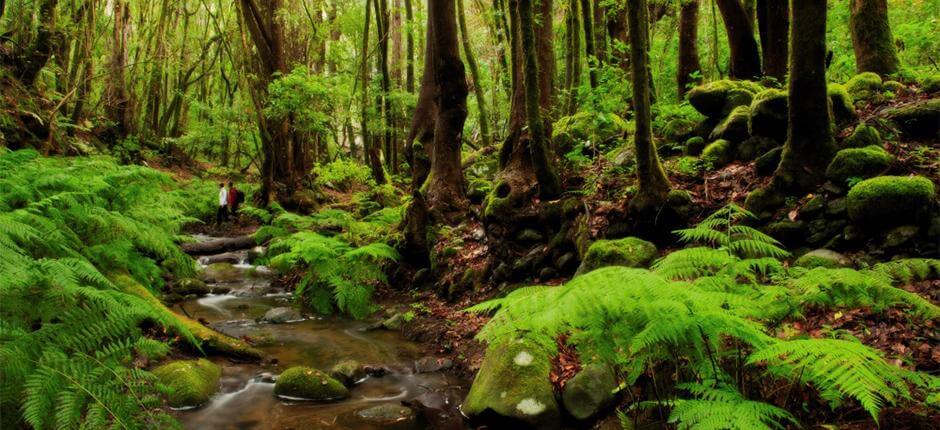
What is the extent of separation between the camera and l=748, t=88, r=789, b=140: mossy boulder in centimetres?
602

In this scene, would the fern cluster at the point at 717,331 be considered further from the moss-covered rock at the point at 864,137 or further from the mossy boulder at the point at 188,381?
the mossy boulder at the point at 188,381

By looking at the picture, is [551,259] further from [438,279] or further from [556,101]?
[556,101]

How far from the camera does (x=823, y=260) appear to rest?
4.21 m

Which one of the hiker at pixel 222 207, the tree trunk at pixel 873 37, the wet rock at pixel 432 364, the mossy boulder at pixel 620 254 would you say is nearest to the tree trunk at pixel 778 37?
the tree trunk at pixel 873 37

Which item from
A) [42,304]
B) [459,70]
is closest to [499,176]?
[459,70]

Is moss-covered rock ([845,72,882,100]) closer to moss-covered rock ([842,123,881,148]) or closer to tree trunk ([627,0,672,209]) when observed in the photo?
moss-covered rock ([842,123,881,148])

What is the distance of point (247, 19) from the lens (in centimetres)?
1388

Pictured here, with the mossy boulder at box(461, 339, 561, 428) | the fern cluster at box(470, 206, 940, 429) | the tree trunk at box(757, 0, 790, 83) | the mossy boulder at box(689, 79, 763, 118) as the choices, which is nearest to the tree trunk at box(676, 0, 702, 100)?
the tree trunk at box(757, 0, 790, 83)

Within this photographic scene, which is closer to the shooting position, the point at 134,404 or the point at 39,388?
the point at 39,388

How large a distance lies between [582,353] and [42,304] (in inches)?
118

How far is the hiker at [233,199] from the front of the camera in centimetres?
1587

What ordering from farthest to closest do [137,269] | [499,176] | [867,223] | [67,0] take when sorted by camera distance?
1. [67,0]
2. [499,176]
3. [137,269]
4. [867,223]

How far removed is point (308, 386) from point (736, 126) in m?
6.46

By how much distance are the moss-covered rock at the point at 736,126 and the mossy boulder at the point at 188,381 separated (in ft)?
23.6
